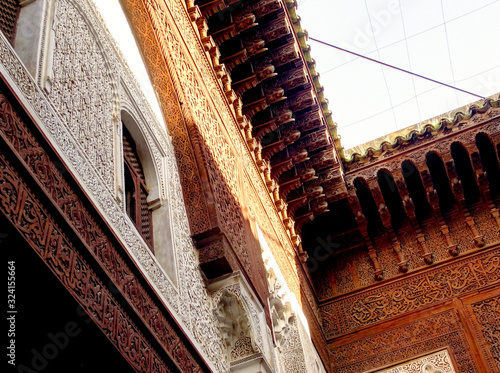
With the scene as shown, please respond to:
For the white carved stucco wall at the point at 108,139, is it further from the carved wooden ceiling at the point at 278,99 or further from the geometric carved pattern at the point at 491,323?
the geometric carved pattern at the point at 491,323

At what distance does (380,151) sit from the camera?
6.31m

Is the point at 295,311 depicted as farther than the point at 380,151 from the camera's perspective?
No

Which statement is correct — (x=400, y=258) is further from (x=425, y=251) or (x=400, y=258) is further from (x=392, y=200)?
(x=392, y=200)

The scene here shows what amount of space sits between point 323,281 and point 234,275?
3106 mm

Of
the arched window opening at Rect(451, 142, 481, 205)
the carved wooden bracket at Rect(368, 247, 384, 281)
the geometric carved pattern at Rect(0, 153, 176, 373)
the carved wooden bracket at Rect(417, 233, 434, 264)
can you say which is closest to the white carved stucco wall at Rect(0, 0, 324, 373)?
the geometric carved pattern at Rect(0, 153, 176, 373)

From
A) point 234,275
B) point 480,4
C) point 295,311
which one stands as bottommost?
point 234,275

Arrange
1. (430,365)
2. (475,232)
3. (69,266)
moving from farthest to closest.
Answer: (475,232), (430,365), (69,266)

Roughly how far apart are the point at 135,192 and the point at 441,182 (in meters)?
3.86

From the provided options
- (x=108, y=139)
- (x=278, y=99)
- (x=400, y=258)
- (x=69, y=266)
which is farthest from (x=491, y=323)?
(x=69, y=266)

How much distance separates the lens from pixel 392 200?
20.9ft

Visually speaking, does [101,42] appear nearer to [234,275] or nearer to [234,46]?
[234,275]

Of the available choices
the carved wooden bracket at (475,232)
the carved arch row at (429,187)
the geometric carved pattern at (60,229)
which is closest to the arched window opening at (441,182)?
the carved arch row at (429,187)

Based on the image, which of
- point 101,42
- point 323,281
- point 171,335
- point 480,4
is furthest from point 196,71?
point 480,4

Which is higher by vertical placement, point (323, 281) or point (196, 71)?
point (196, 71)
